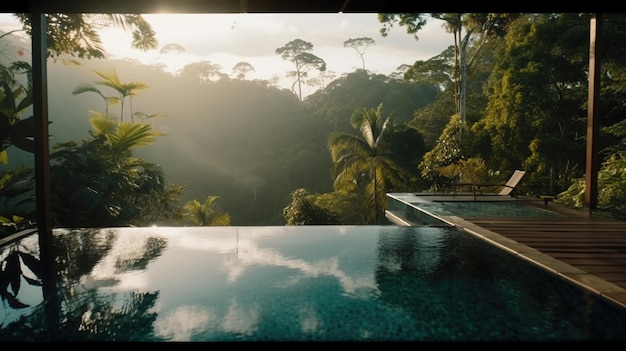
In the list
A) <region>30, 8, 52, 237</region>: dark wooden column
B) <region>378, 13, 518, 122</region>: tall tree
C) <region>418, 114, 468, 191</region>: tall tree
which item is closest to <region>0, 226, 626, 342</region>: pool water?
<region>30, 8, 52, 237</region>: dark wooden column

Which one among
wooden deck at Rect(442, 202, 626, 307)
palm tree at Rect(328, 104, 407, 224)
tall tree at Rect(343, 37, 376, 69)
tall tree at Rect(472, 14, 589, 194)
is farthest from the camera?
tall tree at Rect(343, 37, 376, 69)

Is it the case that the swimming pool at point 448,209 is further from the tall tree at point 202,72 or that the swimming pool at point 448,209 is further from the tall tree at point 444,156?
the tall tree at point 202,72

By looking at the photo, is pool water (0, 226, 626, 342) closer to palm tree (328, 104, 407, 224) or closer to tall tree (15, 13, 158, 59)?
tall tree (15, 13, 158, 59)

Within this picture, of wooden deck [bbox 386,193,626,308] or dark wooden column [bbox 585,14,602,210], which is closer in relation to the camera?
wooden deck [bbox 386,193,626,308]

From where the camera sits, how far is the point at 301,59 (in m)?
50.8

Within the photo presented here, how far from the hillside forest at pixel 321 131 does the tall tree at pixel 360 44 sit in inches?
189

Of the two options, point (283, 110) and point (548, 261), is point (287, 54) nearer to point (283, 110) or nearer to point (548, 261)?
point (283, 110)

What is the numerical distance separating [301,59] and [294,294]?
161ft

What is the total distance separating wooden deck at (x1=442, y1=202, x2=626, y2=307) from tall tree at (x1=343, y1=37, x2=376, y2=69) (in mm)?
41451

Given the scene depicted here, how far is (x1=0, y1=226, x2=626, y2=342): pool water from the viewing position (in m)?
2.85

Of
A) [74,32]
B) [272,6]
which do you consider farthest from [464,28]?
[272,6]

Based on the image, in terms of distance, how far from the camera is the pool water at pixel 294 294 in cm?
285

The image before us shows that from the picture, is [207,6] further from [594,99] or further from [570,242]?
[594,99]

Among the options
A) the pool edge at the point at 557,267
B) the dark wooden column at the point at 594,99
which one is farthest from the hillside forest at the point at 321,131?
the pool edge at the point at 557,267
